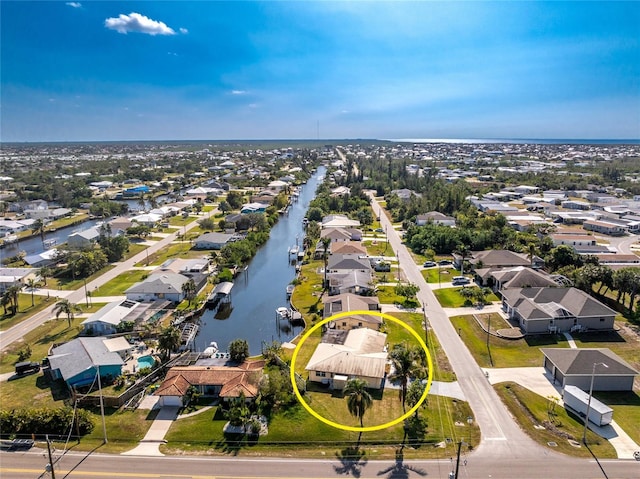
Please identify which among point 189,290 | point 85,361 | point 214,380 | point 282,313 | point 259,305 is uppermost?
point 189,290

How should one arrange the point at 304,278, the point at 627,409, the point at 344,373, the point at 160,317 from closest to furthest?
the point at 627,409
the point at 344,373
the point at 160,317
the point at 304,278

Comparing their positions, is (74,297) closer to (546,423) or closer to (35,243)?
(35,243)

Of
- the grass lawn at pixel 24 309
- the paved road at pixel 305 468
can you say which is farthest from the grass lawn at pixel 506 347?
the grass lawn at pixel 24 309

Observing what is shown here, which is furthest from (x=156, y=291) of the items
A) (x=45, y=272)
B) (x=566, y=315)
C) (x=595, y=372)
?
(x=566, y=315)

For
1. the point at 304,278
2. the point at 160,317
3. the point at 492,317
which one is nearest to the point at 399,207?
the point at 304,278

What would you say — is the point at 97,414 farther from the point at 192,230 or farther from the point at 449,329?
the point at 192,230

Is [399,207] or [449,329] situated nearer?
[449,329]

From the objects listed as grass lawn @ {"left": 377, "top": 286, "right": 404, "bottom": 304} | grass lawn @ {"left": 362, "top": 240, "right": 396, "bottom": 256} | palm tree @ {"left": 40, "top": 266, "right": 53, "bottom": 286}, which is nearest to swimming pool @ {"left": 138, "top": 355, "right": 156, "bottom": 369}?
grass lawn @ {"left": 377, "top": 286, "right": 404, "bottom": 304}
